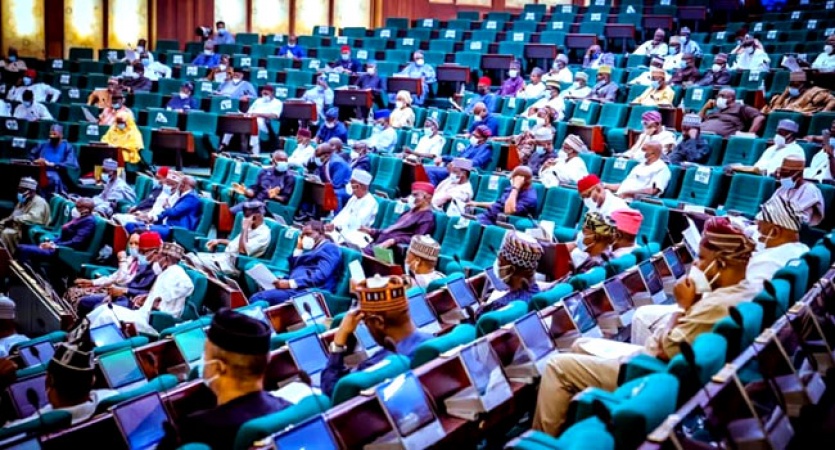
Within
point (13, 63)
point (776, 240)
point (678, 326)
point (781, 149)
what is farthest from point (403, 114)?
point (678, 326)

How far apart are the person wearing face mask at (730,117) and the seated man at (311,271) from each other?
14.6 ft

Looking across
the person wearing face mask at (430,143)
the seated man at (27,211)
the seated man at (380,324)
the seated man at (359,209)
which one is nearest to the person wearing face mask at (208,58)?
the person wearing face mask at (430,143)

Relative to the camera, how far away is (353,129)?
10586 mm

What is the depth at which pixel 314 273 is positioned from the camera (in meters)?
5.99

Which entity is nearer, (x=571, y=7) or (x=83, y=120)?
(x=83, y=120)

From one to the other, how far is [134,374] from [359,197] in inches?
141

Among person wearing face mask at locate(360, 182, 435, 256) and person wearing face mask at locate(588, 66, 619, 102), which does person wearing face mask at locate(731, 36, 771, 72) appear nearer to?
person wearing face mask at locate(588, 66, 619, 102)

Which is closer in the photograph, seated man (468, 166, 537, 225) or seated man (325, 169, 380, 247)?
→ seated man (468, 166, 537, 225)

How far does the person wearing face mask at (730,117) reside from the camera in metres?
8.83

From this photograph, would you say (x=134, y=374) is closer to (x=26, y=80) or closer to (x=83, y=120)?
(x=83, y=120)

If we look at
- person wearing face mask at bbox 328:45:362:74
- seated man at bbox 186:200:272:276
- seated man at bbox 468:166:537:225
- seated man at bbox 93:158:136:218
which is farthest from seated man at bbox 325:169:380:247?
A: person wearing face mask at bbox 328:45:362:74

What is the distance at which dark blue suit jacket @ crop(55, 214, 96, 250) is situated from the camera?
7.53 m

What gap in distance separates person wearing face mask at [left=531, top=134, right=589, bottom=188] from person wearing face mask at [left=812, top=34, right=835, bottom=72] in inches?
146

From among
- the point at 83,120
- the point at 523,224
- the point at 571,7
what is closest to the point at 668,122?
the point at 523,224
